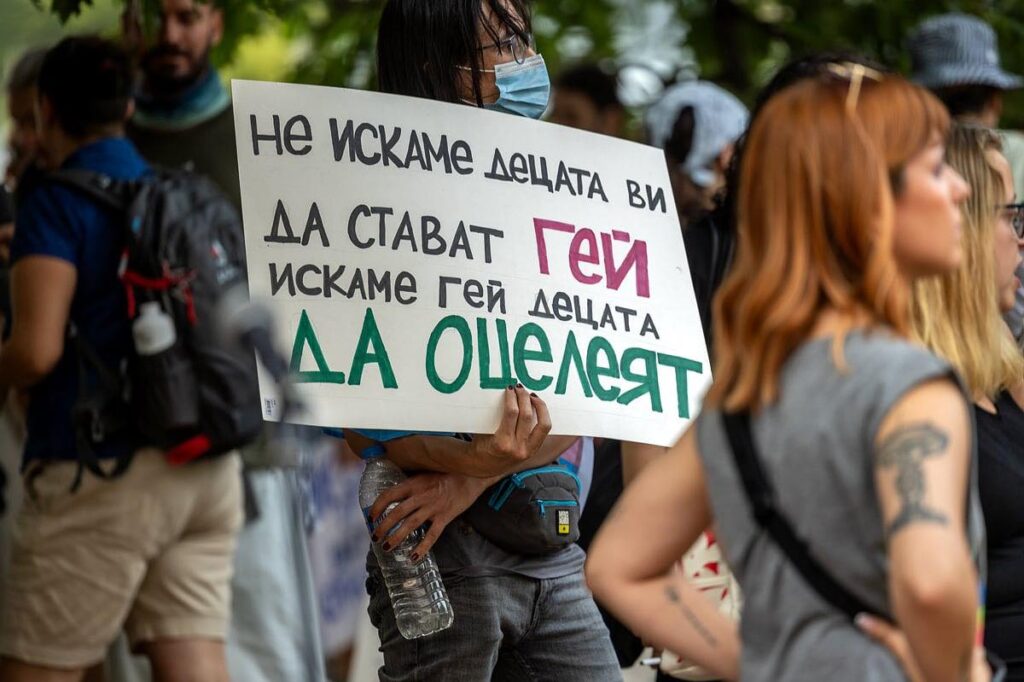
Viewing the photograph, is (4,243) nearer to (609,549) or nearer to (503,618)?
(503,618)

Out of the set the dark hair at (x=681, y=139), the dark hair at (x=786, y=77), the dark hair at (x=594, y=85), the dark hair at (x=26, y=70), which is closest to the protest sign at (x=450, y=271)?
the dark hair at (x=786, y=77)

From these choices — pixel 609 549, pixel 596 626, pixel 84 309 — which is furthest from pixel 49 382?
→ pixel 609 549

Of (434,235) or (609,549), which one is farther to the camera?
(434,235)

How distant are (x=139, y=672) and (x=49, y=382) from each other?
1.77m

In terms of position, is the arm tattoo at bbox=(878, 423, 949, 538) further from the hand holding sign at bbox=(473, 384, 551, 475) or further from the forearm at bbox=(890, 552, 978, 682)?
the hand holding sign at bbox=(473, 384, 551, 475)

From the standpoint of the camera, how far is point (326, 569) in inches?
297

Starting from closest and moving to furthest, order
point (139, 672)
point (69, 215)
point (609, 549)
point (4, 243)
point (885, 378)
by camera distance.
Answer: point (885, 378), point (609, 549), point (69, 215), point (4, 243), point (139, 672)

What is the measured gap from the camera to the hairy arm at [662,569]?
88.7 inches

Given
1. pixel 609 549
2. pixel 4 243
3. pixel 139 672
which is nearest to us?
pixel 609 549

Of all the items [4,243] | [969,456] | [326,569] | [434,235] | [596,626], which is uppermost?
[969,456]

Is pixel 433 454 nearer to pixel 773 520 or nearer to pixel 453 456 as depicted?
pixel 453 456

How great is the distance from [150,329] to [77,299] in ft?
0.73

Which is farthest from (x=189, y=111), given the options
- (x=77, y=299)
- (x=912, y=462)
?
(x=912, y=462)

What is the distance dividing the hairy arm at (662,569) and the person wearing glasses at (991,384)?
76cm
